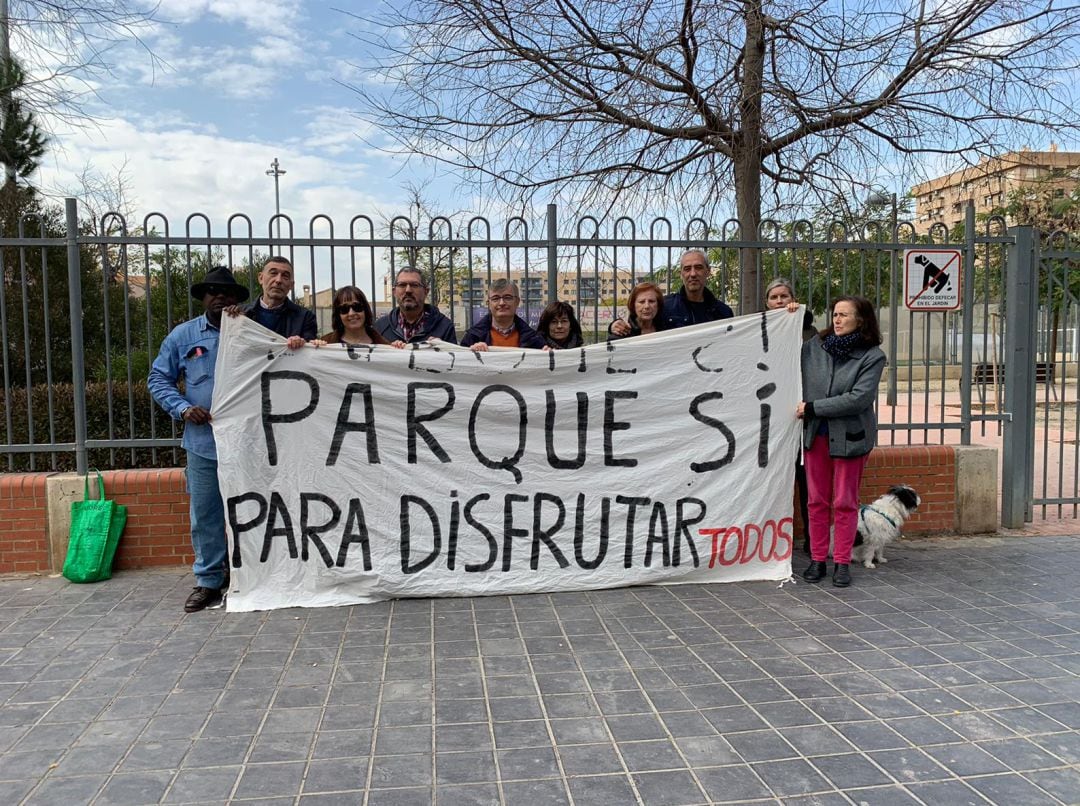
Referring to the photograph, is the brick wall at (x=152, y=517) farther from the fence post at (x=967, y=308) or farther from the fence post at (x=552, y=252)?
the fence post at (x=967, y=308)

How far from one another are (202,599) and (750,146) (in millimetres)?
6123

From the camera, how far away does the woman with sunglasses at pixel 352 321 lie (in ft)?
16.5

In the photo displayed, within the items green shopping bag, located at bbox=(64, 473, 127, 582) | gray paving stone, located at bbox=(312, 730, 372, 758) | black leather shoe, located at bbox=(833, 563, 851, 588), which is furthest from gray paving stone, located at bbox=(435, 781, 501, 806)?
green shopping bag, located at bbox=(64, 473, 127, 582)

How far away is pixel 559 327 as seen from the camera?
17.8 feet

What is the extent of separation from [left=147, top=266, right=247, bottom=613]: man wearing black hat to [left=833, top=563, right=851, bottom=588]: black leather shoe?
3.85 m

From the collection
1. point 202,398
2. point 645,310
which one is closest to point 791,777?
point 645,310

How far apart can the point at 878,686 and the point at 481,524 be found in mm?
2396

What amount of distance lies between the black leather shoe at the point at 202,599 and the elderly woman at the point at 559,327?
263 cm

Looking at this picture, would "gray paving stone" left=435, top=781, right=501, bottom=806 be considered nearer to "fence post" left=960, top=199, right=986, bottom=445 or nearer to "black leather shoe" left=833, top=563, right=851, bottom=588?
"black leather shoe" left=833, top=563, right=851, bottom=588

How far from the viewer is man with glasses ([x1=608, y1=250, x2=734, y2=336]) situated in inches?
217

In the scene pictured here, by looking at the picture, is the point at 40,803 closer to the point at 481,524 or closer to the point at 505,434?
the point at 481,524

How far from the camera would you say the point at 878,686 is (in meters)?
3.61

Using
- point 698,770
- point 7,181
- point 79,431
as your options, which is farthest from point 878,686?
point 7,181

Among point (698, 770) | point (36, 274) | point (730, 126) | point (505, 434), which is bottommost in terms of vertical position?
point (698, 770)
